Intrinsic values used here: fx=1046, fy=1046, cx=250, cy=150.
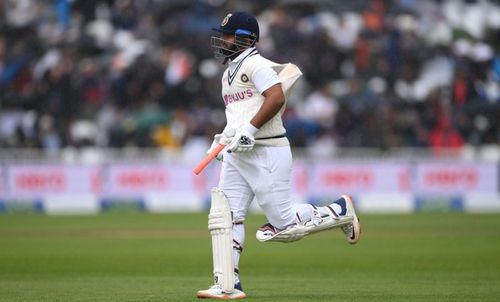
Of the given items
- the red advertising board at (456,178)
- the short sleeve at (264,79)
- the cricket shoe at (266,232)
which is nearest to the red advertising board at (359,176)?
the red advertising board at (456,178)

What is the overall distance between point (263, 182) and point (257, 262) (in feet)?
15.7

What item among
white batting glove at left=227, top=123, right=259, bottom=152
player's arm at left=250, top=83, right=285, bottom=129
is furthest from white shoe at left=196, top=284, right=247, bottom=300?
player's arm at left=250, top=83, right=285, bottom=129

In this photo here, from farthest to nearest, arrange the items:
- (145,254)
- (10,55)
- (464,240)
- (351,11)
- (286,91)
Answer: (351,11) < (10,55) < (464,240) < (145,254) < (286,91)

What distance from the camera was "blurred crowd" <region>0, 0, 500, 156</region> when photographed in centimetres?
2358

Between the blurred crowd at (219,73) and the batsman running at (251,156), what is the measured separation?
14.6 m

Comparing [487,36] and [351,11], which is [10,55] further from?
[487,36]

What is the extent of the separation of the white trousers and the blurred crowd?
14591 millimetres

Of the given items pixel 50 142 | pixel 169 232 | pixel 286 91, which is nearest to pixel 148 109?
pixel 50 142

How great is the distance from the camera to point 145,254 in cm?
1419

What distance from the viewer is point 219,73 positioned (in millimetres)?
24625

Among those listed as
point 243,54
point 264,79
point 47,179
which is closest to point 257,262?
point 243,54

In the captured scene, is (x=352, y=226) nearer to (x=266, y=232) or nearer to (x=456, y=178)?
(x=266, y=232)

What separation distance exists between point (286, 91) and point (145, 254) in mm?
6136

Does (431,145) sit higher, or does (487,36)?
(487,36)
